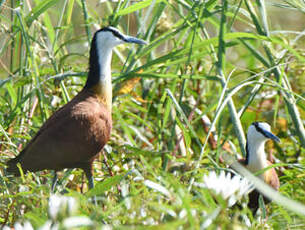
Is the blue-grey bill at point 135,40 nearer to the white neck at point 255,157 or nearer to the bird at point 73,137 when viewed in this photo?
the bird at point 73,137

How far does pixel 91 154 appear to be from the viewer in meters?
2.60

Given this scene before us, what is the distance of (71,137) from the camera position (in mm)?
2596

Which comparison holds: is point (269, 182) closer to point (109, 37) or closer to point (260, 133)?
point (260, 133)

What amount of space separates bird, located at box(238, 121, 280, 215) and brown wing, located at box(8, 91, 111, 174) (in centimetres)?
64

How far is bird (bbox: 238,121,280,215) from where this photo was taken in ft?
8.34

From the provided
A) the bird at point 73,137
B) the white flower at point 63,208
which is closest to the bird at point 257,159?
the bird at point 73,137

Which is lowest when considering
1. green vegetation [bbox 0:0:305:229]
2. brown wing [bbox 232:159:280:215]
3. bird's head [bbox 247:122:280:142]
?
brown wing [bbox 232:159:280:215]

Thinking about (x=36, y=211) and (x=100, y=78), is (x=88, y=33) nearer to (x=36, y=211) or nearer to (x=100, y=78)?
(x=100, y=78)

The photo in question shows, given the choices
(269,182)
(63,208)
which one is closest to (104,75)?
(269,182)

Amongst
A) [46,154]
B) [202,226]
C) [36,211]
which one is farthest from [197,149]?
[202,226]

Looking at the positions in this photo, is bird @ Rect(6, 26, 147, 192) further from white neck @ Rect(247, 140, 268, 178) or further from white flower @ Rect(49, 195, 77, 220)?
white flower @ Rect(49, 195, 77, 220)

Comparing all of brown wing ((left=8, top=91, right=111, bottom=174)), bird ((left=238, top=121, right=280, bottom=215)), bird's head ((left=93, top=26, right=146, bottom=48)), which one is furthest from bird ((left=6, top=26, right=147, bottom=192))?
bird ((left=238, top=121, right=280, bottom=215))

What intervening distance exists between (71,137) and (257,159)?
838 mm

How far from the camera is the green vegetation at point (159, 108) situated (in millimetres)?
1363
